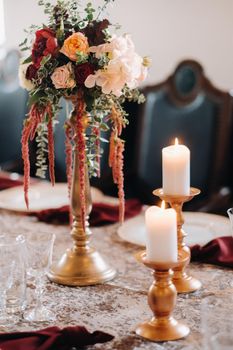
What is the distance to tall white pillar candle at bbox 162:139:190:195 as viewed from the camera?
1703mm

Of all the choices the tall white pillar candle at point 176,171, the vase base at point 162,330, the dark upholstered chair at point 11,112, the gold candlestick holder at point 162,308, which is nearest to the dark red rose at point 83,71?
the tall white pillar candle at point 176,171

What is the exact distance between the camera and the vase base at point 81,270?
1.83m

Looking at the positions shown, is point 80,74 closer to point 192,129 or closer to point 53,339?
point 53,339

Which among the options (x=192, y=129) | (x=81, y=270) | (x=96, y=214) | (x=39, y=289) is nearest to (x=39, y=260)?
(x=39, y=289)

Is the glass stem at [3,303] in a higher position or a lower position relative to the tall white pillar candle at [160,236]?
lower

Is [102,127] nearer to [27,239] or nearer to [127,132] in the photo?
[27,239]

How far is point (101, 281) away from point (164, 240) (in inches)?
17.4

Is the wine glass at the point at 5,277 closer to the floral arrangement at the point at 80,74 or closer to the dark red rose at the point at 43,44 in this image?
the floral arrangement at the point at 80,74

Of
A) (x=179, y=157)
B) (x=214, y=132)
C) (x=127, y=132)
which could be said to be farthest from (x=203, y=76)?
(x=179, y=157)

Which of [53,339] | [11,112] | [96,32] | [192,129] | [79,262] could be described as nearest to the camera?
[53,339]

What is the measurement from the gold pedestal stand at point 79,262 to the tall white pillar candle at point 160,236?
0.43m

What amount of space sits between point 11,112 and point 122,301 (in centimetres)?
231

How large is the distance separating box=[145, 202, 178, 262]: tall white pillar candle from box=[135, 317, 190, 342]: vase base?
15cm

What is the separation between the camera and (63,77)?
1.72 meters
